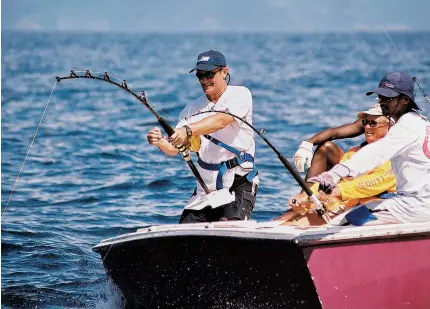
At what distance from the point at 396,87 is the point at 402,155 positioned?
1.11ft

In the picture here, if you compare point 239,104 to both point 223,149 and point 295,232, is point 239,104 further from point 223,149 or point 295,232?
point 295,232

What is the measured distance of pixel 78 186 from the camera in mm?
12594

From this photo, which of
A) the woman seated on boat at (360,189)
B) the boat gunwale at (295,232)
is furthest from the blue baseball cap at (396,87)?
the boat gunwale at (295,232)

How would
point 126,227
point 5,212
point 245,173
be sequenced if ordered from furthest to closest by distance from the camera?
1. point 5,212
2. point 126,227
3. point 245,173

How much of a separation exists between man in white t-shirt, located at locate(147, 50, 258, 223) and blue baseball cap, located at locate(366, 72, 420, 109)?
92 centimetres

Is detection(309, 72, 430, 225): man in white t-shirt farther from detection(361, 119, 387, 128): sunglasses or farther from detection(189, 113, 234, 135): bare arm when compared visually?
detection(189, 113, 234, 135): bare arm

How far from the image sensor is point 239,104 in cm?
726

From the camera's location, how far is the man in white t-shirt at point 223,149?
722cm

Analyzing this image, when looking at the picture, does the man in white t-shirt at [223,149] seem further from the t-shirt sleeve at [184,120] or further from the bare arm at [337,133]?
the bare arm at [337,133]

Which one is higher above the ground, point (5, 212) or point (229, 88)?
point (229, 88)

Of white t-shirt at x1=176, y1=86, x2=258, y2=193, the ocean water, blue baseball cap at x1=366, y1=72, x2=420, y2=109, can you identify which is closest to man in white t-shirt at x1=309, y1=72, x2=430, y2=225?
blue baseball cap at x1=366, y1=72, x2=420, y2=109

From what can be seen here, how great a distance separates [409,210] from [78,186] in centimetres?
627

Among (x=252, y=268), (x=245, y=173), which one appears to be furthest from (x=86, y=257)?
(x=252, y=268)

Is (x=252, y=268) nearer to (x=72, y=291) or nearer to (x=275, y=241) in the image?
(x=275, y=241)
